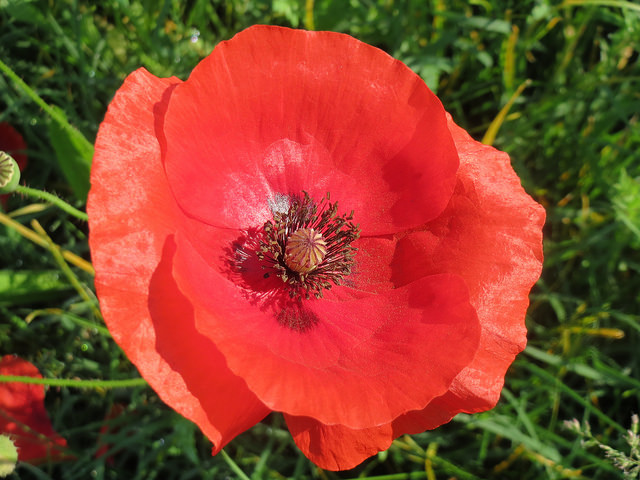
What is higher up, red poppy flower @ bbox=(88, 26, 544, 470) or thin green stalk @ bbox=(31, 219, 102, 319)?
red poppy flower @ bbox=(88, 26, 544, 470)

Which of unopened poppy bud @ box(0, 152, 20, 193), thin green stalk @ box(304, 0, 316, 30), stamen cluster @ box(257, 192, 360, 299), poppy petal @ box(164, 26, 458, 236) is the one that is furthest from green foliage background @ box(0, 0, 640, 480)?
stamen cluster @ box(257, 192, 360, 299)

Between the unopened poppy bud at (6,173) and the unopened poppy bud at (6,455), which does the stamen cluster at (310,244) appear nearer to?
the unopened poppy bud at (6,173)

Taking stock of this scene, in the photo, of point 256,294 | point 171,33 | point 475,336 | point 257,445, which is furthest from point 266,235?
point 171,33

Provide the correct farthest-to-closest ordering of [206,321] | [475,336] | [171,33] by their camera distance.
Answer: [171,33] → [475,336] → [206,321]

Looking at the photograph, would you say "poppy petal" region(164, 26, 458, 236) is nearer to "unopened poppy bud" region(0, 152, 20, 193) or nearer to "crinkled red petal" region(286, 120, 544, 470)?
"crinkled red petal" region(286, 120, 544, 470)

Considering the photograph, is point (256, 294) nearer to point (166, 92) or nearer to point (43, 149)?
point (166, 92)

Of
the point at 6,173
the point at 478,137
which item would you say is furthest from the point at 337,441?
the point at 478,137

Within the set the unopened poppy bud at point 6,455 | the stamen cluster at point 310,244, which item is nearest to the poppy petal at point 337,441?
the stamen cluster at point 310,244
